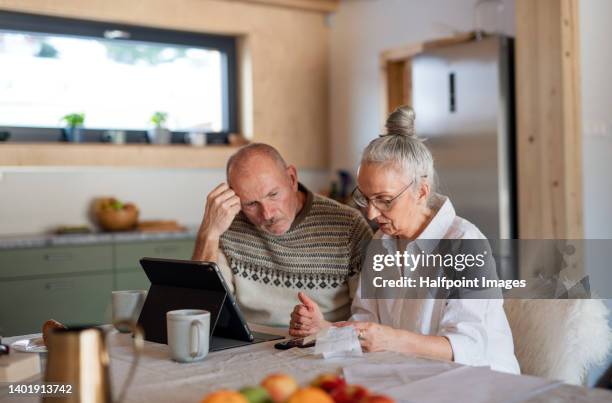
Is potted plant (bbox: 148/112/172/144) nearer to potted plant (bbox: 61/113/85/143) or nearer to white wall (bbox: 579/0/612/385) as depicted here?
potted plant (bbox: 61/113/85/143)

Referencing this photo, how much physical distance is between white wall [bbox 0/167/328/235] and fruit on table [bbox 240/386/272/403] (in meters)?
3.71

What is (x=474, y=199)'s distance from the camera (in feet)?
13.5

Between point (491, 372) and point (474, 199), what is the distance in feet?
8.93

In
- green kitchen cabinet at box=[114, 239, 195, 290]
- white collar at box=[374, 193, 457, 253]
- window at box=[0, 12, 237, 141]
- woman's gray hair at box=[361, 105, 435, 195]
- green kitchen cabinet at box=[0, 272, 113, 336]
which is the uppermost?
window at box=[0, 12, 237, 141]

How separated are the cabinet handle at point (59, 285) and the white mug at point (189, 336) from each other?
102 inches

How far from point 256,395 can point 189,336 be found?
631 mm

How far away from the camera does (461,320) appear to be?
1.80m

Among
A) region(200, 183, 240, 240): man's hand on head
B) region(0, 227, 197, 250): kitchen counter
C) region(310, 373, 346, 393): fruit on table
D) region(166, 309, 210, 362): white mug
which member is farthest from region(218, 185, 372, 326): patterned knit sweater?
region(0, 227, 197, 250): kitchen counter

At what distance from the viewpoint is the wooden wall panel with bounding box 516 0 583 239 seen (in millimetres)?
3578

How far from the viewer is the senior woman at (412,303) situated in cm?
175

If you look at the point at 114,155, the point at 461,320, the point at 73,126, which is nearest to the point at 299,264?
the point at 461,320

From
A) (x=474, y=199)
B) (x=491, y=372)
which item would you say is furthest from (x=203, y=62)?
(x=491, y=372)

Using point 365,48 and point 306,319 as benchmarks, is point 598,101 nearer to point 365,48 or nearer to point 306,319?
point 365,48

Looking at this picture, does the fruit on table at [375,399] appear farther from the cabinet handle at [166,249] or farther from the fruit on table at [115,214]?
the fruit on table at [115,214]
